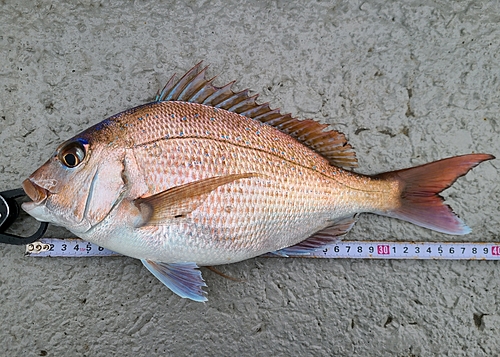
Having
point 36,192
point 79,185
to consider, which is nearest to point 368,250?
point 79,185

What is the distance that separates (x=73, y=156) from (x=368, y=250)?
114 cm

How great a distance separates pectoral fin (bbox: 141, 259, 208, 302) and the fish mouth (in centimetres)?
38

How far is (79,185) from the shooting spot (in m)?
1.12

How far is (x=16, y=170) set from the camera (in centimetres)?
151

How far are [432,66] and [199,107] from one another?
1018 mm

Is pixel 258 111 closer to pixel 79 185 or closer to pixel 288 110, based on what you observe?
pixel 288 110

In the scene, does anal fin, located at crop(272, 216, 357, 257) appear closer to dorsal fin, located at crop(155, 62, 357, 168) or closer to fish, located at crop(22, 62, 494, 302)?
→ fish, located at crop(22, 62, 494, 302)

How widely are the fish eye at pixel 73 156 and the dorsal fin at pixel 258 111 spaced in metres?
0.32

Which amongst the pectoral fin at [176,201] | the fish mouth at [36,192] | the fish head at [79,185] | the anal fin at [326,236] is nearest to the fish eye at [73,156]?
the fish head at [79,185]

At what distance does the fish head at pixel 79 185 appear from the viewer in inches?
44.1

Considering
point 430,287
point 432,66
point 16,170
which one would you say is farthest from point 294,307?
point 16,170

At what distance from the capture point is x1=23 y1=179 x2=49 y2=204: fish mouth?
1132 millimetres

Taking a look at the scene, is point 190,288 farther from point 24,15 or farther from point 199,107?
point 24,15

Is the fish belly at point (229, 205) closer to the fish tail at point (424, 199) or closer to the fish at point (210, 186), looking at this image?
the fish at point (210, 186)
